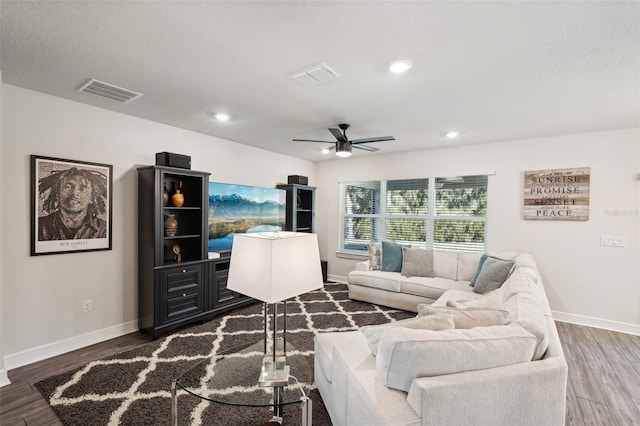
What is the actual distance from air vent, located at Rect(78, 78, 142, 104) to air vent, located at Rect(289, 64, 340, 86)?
5.10 ft

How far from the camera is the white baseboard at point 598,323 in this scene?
374cm

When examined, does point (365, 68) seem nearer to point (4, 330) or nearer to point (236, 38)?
point (236, 38)

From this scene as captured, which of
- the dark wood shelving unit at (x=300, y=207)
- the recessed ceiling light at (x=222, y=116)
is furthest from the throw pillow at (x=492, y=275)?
the recessed ceiling light at (x=222, y=116)

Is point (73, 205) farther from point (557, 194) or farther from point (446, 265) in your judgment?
point (557, 194)

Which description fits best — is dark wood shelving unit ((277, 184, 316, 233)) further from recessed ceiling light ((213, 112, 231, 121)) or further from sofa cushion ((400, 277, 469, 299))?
sofa cushion ((400, 277, 469, 299))

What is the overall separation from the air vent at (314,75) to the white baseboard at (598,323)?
14.3ft

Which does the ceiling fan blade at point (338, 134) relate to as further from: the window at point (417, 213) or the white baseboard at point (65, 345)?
the white baseboard at point (65, 345)

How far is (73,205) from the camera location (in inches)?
120

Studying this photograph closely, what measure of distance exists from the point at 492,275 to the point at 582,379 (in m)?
1.25

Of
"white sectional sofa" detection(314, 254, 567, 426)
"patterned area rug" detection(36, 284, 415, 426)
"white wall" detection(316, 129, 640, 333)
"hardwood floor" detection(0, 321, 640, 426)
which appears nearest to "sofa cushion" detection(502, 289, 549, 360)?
"white sectional sofa" detection(314, 254, 567, 426)

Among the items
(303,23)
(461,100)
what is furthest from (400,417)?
(461,100)

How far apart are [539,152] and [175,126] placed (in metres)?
4.94

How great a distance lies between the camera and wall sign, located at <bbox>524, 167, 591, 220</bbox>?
3990 millimetres

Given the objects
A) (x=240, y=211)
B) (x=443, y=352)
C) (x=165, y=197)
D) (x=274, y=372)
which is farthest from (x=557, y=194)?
(x=165, y=197)
